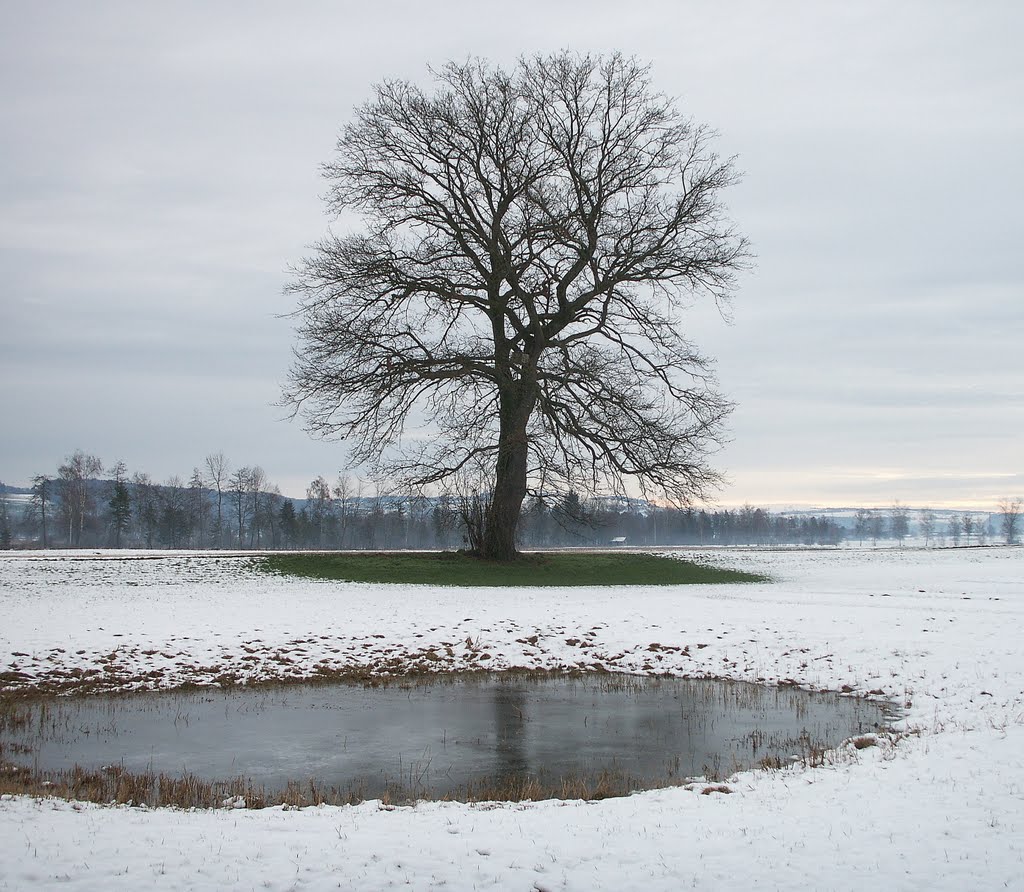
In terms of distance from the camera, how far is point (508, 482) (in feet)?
93.9

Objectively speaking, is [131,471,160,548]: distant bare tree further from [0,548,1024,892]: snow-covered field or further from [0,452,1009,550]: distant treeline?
[0,548,1024,892]: snow-covered field

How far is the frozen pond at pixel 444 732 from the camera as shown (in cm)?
905

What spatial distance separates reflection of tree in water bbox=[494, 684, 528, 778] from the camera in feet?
30.5

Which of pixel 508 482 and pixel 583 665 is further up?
pixel 508 482

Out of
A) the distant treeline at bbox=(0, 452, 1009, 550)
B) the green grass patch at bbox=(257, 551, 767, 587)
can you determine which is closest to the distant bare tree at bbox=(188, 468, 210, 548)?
the distant treeline at bbox=(0, 452, 1009, 550)

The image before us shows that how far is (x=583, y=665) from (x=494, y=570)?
12.1 meters

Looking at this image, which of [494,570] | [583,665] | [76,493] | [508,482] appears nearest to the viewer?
[583,665]

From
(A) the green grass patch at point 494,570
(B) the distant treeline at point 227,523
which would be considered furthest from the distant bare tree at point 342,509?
(A) the green grass patch at point 494,570

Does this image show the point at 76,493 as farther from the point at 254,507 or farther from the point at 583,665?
the point at 583,665

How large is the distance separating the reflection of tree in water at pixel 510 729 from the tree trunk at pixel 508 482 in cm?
1442

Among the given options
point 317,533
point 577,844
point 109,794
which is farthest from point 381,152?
point 317,533

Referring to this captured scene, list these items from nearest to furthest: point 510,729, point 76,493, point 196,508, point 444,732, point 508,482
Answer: point 444,732 → point 510,729 → point 508,482 → point 76,493 → point 196,508

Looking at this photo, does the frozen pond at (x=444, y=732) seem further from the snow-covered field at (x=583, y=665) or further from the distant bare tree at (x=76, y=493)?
the distant bare tree at (x=76, y=493)

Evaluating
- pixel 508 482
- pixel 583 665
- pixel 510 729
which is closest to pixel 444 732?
pixel 510 729
